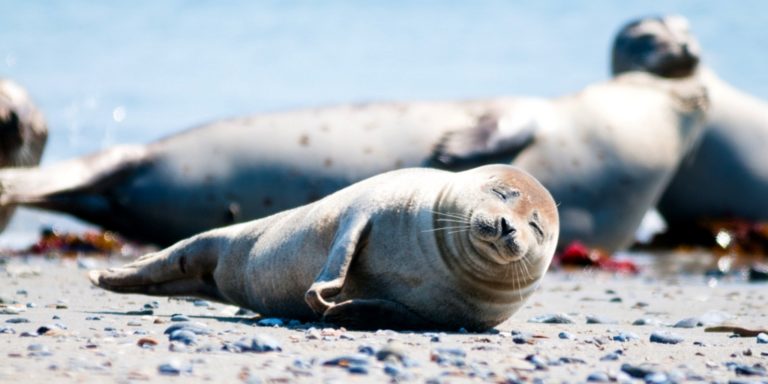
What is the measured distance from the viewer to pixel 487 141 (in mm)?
10062

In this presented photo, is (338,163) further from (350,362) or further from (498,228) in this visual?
(350,362)

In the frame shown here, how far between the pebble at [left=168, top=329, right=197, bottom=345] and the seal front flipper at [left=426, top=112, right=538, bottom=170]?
6004 mm

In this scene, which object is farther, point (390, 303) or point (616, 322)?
point (616, 322)

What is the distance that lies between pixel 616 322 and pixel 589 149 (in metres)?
5.06

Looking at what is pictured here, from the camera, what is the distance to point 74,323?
4.56 m

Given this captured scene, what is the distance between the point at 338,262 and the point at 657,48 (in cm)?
780

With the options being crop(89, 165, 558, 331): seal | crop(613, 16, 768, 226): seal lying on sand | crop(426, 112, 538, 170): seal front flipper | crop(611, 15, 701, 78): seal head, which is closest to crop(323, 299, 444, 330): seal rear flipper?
crop(89, 165, 558, 331): seal

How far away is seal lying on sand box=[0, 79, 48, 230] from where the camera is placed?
9.44m

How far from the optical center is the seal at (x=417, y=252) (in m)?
4.62

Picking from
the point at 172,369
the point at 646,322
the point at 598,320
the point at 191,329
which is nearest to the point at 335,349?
the point at 191,329

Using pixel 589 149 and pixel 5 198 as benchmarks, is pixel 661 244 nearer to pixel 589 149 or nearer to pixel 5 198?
pixel 589 149

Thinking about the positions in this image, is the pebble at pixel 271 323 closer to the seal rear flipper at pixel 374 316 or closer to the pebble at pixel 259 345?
the seal rear flipper at pixel 374 316

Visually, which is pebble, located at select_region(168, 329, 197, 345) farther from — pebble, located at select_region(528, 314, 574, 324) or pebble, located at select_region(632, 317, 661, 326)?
pebble, located at select_region(632, 317, 661, 326)

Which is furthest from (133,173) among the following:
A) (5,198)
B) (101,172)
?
(5,198)
